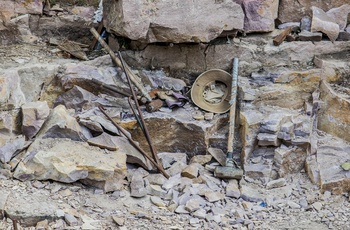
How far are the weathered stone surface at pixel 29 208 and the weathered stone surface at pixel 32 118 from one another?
0.83 meters

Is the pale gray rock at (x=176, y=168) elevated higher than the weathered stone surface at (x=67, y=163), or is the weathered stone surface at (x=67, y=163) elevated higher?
the weathered stone surface at (x=67, y=163)

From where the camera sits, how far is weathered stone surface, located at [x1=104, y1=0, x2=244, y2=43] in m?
5.59

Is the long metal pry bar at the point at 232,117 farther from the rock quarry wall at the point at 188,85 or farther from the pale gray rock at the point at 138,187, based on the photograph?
the pale gray rock at the point at 138,187

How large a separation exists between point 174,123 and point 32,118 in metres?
1.55

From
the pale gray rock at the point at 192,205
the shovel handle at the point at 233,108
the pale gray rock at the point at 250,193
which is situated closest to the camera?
the pale gray rock at the point at 192,205

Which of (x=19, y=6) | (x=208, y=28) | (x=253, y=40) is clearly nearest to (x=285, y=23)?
(x=253, y=40)

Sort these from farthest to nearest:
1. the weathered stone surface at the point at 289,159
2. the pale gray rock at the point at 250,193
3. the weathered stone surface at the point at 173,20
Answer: the weathered stone surface at the point at 173,20
the weathered stone surface at the point at 289,159
the pale gray rock at the point at 250,193

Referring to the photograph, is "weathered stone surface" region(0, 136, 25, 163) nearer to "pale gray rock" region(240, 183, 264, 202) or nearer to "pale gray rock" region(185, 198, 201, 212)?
"pale gray rock" region(185, 198, 201, 212)

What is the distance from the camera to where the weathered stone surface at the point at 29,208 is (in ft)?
13.0

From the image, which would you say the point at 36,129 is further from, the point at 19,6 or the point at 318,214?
the point at 318,214

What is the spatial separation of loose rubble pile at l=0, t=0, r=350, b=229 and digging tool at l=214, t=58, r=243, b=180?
84 millimetres

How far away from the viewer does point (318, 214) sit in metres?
4.70

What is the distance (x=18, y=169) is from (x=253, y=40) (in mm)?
3112

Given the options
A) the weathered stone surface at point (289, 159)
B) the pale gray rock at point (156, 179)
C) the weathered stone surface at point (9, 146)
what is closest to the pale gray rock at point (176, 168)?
the pale gray rock at point (156, 179)
